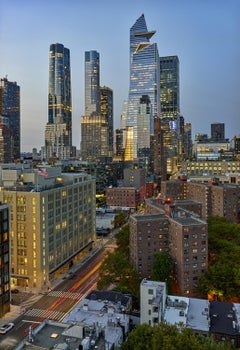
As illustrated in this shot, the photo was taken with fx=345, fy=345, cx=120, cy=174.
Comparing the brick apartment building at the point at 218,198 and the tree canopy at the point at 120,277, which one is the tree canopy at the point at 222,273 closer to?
the tree canopy at the point at 120,277

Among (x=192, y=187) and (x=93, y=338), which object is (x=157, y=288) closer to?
(x=93, y=338)

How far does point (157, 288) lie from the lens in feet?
191

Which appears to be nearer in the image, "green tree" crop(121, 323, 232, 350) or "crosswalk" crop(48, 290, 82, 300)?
"green tree" crop(121, 323, 232, 350)

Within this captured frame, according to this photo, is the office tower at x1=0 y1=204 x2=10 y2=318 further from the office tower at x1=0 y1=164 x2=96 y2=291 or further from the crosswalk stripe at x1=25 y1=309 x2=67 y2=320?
the office tower at x1=0 y1=164 x2=96 y2=291

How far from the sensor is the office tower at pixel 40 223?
82.5 meters

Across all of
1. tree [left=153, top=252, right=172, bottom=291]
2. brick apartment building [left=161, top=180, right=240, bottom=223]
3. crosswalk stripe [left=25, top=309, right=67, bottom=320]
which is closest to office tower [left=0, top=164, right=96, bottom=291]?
crosswalk stripe [left=25, top=309, right=67, bottom=320]

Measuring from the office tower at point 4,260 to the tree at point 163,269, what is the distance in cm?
2996

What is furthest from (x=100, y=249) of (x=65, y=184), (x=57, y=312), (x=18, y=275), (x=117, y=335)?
(x=117, y=335)

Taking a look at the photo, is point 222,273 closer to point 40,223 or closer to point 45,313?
point 45,313

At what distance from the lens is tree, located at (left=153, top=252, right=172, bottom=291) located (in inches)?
2832

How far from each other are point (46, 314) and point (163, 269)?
25252mm

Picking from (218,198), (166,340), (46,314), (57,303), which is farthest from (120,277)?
(218,198)

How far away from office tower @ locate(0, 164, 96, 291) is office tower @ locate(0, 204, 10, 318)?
539 inches

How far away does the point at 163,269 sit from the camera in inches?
2840
